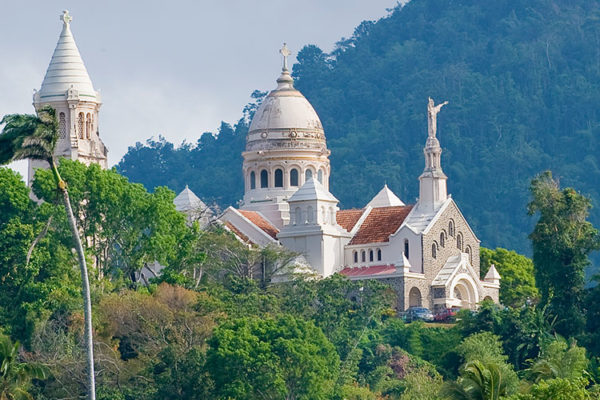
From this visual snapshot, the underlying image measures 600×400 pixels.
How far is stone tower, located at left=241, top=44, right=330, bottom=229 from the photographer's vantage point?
101375 mm

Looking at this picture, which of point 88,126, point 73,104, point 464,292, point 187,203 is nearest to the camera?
point 73,104

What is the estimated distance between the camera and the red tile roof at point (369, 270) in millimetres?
94188

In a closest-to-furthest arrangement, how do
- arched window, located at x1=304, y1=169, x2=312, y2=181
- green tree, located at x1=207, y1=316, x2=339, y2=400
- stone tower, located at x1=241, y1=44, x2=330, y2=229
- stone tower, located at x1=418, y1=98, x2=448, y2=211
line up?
1. green tree, located at x1=207, y1=316, x2=339, y2=400
2. stone tower, located at x1=418, y1=98, x2=448, y2=211
3. stone tower, located at x1=241, y1=44, x2=330, y2=229
4. arched window, located at x1=304, y1=169, x2=312, y2=181

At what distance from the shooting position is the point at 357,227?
97.6m

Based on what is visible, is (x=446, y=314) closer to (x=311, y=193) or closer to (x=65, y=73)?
(x=311, y=193)

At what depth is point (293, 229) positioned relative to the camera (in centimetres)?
9612

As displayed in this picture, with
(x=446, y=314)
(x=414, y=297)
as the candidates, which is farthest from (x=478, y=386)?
(x=414, y=297)

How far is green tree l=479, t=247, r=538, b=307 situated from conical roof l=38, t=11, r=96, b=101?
71.3 feet

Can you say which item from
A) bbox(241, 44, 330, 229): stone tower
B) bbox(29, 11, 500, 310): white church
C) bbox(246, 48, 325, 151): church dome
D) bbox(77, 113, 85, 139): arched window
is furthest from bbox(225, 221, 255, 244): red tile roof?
bbox(77, 113, 85, 139): arched window

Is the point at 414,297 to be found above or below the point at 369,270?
below

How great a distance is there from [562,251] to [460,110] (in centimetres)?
8358

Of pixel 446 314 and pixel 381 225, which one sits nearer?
pixel 446 314

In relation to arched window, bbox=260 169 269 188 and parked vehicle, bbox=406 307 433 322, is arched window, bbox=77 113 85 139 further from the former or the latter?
parked vehicle, bbox=406 307 433 322

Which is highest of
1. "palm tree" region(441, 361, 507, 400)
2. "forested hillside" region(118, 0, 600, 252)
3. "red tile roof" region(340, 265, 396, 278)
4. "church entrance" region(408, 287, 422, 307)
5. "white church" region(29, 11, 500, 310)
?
"forested hillside" region(118, 0, 600, 252)
